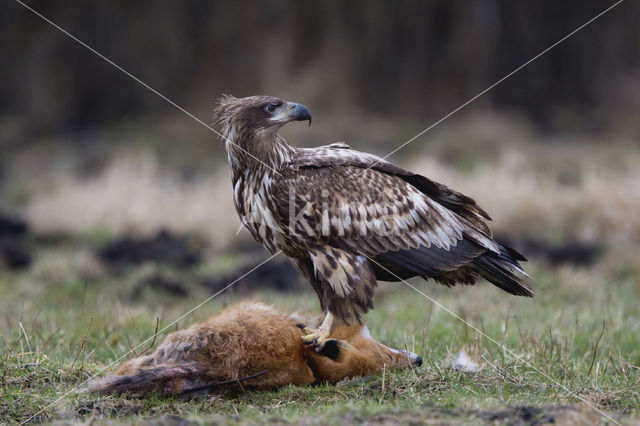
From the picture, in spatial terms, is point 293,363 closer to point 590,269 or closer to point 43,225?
point 590,269

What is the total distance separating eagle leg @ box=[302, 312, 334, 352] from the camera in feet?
16.0

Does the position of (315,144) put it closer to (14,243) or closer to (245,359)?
(14,243)

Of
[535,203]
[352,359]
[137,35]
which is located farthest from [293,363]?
[137,35]

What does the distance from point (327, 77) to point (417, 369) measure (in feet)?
53.0

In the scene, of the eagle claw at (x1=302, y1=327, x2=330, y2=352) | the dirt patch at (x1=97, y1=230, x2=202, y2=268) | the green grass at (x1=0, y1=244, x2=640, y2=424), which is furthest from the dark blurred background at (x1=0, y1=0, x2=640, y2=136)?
the eagle claw at (x1=302, y1=327, x2=330, y2=352)

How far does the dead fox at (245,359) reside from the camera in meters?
4.46

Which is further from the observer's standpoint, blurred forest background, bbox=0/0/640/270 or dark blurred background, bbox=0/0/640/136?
dark blurred background, bbox=0/0/640/136

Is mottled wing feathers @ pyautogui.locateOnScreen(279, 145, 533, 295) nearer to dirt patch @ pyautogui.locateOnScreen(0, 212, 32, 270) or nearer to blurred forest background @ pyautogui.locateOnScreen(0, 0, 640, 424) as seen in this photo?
blurred forest background @ pyautogui.locateOnScreen(0, 0, 640, 424)

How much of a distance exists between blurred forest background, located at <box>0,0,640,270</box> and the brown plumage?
483 inches

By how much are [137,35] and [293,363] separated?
18.5m

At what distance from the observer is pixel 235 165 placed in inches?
221

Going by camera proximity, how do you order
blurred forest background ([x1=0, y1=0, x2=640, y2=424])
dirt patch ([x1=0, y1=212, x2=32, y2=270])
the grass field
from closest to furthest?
the grass field < blurred forest background ([x1=0, y1=0, x2=640, y2=424]) < dirt patch ([x1=0, y1=212, x2=32, y2=270])

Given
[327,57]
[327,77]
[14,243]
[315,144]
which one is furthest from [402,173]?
[327,57]

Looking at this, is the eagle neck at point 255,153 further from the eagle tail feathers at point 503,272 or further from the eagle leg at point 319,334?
the eagle tail feathers at point 503,272
